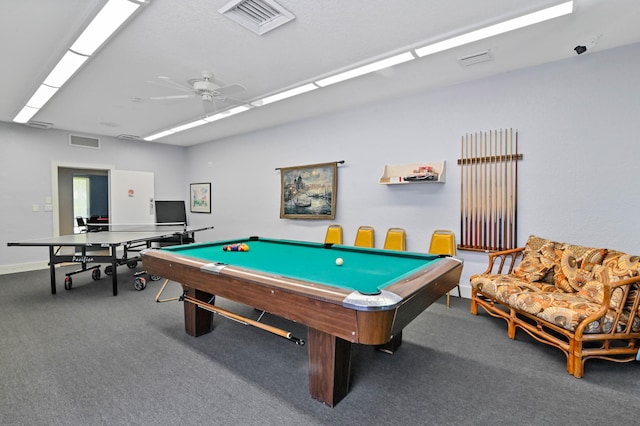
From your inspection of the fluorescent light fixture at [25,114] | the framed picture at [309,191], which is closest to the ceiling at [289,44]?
the fluorescent light fixture at [25,114]

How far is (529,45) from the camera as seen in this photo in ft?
9.26

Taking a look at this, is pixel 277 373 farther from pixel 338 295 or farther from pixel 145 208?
pixel 145 208

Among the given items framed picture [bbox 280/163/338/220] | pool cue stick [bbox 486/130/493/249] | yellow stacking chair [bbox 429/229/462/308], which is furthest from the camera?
framed picture [bbox 280/163/338/220]

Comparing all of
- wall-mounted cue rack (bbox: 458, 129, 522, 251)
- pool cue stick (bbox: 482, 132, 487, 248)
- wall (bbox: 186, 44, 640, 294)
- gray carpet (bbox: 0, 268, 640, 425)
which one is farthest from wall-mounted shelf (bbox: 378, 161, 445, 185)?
gray carpet (bbox: 0, 268, 640, 425)

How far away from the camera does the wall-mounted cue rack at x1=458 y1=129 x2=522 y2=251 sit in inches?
136

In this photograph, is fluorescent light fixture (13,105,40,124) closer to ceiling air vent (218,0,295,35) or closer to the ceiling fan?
the ceiling fan

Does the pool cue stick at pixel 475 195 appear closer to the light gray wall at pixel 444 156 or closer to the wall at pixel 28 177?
the light gray wall at pixel 444 156

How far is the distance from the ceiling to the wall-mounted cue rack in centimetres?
80

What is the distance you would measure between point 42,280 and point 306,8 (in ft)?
18.0

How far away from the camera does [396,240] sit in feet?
13.4

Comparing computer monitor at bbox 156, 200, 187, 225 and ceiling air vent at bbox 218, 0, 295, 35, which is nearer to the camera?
ceiling air vent at bbox 218, 0, 295, 35

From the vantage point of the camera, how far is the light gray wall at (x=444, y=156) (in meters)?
2.95

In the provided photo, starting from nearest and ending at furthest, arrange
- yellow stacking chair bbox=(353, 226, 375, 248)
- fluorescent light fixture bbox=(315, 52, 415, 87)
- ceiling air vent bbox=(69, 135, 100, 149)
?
fluorescent light fixture bbox=(315, 52, 415, 87) < yellow stacking chair bbox=(353, 226, 375, 248) < ceiling air vent bbox=(69, 135, 100, 149)

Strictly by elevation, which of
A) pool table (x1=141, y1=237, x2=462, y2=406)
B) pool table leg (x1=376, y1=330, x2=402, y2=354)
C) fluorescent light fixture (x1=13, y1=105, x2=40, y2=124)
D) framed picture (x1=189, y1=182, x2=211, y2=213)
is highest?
fluorescent light fixture (x1=13, y1=105, x2=40, y2=124)
